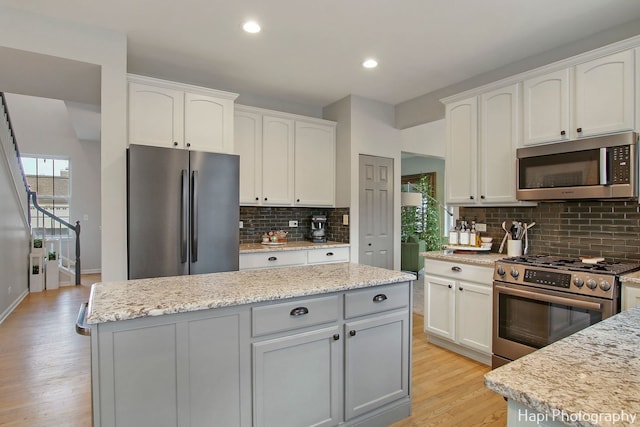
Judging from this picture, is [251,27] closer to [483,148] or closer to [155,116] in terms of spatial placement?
[155,116]

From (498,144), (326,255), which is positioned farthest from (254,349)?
(498,144)

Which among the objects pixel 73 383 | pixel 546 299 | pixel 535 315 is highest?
pixel 546 299

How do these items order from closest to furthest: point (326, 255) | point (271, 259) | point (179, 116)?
point (179, 116), point (271, 259), point (326, 255)

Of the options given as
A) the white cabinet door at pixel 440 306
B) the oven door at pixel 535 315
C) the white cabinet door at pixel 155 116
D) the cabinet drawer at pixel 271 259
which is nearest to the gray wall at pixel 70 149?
the white cabinet door at pixel 155 116

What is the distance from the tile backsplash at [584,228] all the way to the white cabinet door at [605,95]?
644mm

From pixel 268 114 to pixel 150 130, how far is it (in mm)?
1389

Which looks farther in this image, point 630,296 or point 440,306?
point 440,306

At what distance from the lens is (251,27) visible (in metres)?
2.72

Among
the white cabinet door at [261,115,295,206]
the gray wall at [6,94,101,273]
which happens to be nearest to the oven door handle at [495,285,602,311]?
the white cabinet door at [261,115,295,206]

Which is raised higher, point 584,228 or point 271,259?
point 584,228

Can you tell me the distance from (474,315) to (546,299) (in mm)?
664

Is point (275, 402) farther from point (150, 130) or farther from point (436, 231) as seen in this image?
point (436, 231)

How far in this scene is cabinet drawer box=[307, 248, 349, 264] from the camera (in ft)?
13.3

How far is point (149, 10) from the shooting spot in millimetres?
2508
